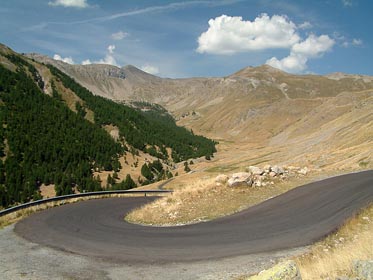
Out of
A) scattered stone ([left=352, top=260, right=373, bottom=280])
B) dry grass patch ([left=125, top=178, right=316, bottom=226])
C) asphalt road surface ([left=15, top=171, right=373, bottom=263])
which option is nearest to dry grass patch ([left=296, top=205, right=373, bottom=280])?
scattered stone ([left=352, top=260, right=373, bottom=280])

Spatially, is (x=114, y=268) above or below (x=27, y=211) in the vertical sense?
below

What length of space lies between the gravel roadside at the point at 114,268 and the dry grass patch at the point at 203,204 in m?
6.59

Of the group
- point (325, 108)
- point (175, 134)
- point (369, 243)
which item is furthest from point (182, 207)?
point (175, 134)

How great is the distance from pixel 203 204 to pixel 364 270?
45.9 ft

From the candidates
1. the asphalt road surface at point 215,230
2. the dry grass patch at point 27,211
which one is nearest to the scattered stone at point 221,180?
the asphalt road surface at point 215,230

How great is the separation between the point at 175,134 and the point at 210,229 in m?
182

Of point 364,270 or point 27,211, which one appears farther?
point 27,211

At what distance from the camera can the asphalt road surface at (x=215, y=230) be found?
12.6 m

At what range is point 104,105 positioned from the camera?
196 meters

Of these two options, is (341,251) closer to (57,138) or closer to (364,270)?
(364,270)

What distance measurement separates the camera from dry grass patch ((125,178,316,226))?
61.1 ft

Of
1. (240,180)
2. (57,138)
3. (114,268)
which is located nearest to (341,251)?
(114,268)

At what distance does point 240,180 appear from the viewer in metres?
23.4

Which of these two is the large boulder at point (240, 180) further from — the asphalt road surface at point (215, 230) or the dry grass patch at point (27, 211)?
the dry grass patch at point (27, 211)
